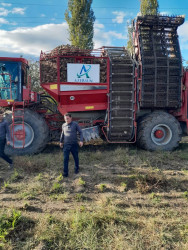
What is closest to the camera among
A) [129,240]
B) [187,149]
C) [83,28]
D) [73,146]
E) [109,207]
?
[129,240]

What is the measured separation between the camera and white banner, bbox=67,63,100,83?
6.06 metres

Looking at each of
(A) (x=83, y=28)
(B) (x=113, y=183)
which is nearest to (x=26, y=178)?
(B) (x=113, y=183)

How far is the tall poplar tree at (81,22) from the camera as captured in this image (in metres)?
17.7

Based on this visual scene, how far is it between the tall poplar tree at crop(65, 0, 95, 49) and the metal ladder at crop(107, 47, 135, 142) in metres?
12.3

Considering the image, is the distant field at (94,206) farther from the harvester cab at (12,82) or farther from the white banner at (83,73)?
the white banner at (83,73)

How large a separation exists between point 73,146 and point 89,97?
6.92 ft

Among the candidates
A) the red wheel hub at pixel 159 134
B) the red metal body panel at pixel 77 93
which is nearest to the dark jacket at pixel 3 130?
the red metal body panel at pixel 77 93

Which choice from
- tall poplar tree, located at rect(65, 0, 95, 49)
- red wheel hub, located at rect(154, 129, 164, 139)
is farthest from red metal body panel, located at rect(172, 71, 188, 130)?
tall poplar tree, located at rect(65, 0, 95, 49)

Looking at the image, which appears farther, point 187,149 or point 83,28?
point 83,28

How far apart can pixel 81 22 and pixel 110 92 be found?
14.5 m

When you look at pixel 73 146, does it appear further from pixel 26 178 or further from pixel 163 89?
pixel 163 89

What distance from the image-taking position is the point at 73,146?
477cm

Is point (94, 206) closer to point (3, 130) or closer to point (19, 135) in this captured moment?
point (3, 130)

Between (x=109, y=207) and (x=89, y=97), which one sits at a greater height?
(x=89, y=97)
